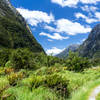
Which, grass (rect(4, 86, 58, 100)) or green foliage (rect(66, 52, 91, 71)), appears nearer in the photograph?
grass (rect(4, 86, 58, 100))

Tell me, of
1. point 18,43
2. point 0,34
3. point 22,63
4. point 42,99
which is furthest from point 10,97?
point 18,43

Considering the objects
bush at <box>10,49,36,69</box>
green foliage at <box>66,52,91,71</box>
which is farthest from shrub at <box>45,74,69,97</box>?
bush at <box>10,49,36,69</box>

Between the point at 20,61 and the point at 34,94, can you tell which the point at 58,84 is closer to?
the point at 34,94

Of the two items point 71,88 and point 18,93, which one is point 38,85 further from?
point 71,88

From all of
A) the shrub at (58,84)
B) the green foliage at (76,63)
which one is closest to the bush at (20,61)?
the green foliage at (76,63)

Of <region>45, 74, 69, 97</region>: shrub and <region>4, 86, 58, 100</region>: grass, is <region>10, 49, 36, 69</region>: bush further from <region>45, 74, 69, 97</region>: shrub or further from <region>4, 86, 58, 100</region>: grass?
<region>4, 86, 58, 100</region>: grass

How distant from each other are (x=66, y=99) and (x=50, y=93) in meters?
0.95

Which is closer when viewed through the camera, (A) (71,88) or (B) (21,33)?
(A) (71,88)

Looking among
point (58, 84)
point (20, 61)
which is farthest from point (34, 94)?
point (20, 61)

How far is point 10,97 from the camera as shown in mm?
7289

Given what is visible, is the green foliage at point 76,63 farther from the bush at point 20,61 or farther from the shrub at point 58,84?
the shrub at point 58,84

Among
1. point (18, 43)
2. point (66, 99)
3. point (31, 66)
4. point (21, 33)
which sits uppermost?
point (21, 33)

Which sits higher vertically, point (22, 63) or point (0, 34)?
point (0, 34)

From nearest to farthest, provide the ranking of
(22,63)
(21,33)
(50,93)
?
(50,93) → (22,63) → (21,33)
